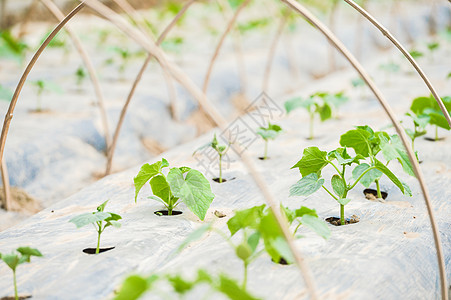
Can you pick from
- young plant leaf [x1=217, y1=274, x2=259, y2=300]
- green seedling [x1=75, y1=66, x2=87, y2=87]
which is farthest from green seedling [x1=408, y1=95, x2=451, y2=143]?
green seedling [x1=75, y1=66, x2=87, y2=87]

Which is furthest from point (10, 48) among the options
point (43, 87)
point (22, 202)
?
point (22, 202)

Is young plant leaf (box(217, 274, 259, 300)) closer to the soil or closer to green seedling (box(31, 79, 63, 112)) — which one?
the soil

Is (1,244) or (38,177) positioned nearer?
(1,244)

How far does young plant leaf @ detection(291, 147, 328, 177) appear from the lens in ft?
4.40

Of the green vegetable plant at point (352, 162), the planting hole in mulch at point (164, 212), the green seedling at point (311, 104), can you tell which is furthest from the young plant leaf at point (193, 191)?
the green seedling at point (311, 104)

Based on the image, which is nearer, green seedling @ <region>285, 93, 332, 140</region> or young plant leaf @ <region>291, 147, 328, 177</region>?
young plant leaf @ <region>291, 147, 328, 177</region>

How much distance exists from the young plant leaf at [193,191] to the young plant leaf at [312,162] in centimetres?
29

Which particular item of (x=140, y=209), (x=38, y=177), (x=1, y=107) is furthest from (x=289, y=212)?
(x=1, y=107)

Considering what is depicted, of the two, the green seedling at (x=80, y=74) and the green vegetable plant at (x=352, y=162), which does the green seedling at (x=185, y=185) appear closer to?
the green vegetable plant at (x=352, y=162)

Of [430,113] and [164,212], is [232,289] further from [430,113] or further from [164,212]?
[430,113]

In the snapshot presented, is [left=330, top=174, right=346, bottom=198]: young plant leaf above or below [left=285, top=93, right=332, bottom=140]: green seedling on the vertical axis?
below

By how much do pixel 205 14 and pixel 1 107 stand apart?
393 cm

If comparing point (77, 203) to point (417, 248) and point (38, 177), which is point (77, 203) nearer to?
point (38, 177)

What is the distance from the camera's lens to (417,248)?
122 centimetres
